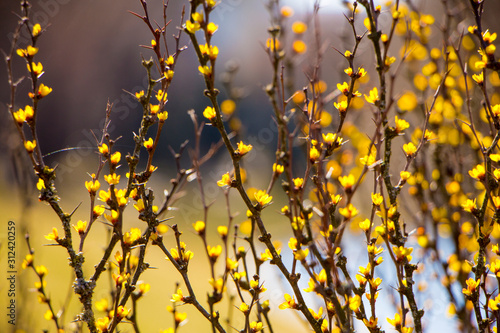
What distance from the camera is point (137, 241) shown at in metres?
1.02

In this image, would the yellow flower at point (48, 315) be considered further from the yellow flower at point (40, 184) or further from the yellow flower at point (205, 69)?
the yellow flower at point (205, 69)

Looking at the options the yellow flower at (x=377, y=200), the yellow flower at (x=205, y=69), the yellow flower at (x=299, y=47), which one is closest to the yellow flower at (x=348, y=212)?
the yellow flower at (x=377, y=200)

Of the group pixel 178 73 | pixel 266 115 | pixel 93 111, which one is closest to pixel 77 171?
pixel 93 111

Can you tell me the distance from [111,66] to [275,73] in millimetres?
4028

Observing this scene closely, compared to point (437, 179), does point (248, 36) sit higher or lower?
higher

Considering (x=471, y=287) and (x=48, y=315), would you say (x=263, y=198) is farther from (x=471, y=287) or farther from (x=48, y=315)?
(x=48, y=315)

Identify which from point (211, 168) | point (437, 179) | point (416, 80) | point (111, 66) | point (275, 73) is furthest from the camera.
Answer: point (211, 168)

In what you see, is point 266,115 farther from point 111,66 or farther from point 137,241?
point 137,241

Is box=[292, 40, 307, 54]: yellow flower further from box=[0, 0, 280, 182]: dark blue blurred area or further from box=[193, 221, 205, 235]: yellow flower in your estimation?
box=[0, 0, 280, 182]: dark blue blurred area

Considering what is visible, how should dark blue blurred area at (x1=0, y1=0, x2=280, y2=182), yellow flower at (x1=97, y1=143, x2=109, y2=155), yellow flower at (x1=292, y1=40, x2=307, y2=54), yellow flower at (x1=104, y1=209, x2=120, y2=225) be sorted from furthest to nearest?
dark blue blurred area at (x1=0, y1=0, x2=280, y2=182) → yellow flower at (x1=292, y1=40, x2=307, y2=54) → yellow flower at (x1=97, y1=143, x2=109, y2=155) → yellow flower at (x1=104, y1=209, x2=120, y2=225)

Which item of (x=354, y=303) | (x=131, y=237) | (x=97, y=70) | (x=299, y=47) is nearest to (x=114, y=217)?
(x=131, y=237)

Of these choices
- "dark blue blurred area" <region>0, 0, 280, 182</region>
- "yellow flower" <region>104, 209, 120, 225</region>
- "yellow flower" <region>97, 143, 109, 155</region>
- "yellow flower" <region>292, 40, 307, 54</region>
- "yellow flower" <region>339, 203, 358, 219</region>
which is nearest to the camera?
"yellow flower" <region>339, 203, 358, 219</region>

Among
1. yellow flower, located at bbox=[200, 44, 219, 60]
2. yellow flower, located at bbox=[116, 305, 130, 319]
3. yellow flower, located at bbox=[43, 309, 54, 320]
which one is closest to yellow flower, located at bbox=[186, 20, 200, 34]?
yellow flower, located at bbox=[200, 44, 219, 60]


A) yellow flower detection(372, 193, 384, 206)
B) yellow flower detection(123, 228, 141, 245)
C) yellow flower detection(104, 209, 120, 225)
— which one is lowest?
yellow flower detection(123, 228, 141, 245)
